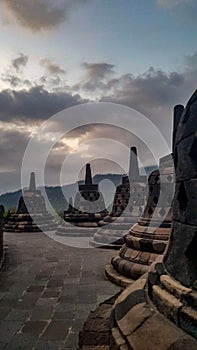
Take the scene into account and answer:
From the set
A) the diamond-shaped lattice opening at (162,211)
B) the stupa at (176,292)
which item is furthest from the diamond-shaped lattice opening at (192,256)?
the diamond-shaped lattice opening at (162,211)

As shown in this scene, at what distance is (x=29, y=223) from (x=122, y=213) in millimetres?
6888

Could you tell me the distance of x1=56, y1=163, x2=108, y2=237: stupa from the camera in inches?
524

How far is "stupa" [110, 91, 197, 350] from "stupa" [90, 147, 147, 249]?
755cm

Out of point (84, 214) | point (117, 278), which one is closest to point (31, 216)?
point (84, 214)

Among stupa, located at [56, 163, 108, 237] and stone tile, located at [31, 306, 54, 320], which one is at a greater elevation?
stupa, located at [56, 163, 108, 237]

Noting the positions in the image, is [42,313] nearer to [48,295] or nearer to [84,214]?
[48,295]

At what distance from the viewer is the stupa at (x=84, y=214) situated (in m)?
13.3

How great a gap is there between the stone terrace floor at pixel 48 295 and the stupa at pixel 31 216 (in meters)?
6.76

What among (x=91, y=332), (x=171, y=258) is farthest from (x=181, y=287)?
(x=91, y=332)

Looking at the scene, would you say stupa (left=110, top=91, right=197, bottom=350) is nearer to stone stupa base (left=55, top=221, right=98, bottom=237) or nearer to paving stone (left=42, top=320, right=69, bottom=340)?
paving stone (left=42, top=320, right=69, bottom=340)

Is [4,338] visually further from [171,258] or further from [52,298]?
[171,258]

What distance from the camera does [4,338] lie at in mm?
3361

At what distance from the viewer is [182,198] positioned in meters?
2.13

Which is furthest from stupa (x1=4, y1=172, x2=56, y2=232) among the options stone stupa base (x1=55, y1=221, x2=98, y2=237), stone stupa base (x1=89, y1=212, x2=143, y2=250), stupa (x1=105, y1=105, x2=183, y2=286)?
stupa (x1=105, y1=105, x2=183, y2=286)
